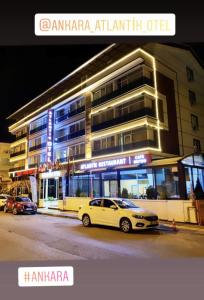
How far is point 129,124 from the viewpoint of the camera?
19.9 metres

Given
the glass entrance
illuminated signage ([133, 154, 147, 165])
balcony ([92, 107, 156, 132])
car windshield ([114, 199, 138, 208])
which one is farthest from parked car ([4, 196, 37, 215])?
balcony ([92, 107, 156, 132])

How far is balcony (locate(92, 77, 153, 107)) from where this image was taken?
63.3ft

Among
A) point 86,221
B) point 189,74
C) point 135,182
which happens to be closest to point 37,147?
point 189,74

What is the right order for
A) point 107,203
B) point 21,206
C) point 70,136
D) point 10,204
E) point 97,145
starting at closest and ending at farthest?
point 107,203 < point 21,206 < point 10,204 < point 97,145 < point 70,136

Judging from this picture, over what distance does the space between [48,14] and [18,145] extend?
3562 cm

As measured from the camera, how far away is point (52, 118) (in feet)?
84.9

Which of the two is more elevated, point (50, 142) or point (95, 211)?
point (50, 142)

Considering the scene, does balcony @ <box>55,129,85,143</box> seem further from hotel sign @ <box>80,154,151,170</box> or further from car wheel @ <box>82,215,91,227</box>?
car wheel @ <box>82,215,91,227</box>

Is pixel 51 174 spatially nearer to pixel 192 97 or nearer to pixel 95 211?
pixel 192 97

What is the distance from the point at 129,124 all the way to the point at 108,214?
1091 cm

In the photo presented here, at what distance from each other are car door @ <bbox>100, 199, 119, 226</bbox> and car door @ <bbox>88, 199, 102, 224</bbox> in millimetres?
189

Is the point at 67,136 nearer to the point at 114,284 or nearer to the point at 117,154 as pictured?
the point at 117,154

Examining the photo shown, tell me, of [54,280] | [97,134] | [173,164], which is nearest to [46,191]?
[97,134]

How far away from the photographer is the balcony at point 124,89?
1928 cm
